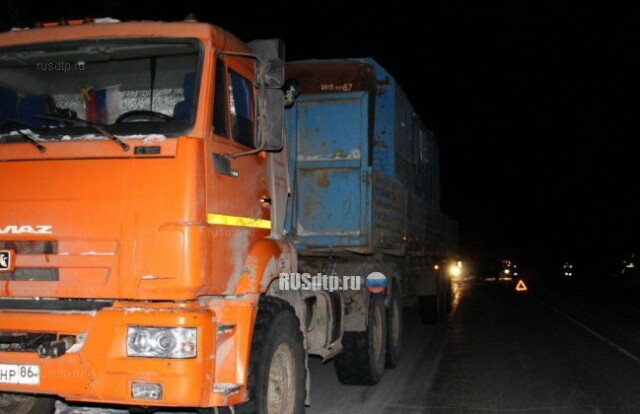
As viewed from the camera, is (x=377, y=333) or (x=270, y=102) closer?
(x=270, y=102)

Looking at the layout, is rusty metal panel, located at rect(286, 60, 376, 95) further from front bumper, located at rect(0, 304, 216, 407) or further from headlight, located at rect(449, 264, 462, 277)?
headlight, located at rect(449, 264, 462, 277)

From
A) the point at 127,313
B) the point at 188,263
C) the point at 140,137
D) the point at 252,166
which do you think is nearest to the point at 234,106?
the point at 252,166

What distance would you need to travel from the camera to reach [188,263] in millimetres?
4102

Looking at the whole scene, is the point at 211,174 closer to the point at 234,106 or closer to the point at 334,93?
the point at 234,106

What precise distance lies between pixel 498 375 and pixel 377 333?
166 centimetres

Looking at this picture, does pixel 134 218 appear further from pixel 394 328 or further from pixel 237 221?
pixel 394 328

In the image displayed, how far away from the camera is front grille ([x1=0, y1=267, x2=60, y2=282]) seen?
4.28 meters

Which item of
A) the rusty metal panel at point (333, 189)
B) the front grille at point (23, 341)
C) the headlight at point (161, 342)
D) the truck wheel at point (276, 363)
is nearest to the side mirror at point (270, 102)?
the truck wheel at point (276, 363)

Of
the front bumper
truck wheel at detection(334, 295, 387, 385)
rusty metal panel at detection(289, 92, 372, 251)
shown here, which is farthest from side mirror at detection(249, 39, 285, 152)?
truck wheel at detection(334, 295, 387, 385)

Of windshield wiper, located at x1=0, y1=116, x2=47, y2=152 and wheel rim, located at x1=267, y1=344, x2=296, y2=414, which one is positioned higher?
windshield wiper, located at x1=0, y1=116, x2=47, y2=152

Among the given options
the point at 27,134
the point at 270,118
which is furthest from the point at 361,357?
the point at 27,134

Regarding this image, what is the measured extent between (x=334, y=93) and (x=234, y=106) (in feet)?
10.0

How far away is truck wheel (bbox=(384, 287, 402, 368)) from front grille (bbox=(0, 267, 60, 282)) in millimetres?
5121

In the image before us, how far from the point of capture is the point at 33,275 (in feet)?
14.1
